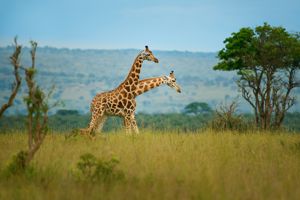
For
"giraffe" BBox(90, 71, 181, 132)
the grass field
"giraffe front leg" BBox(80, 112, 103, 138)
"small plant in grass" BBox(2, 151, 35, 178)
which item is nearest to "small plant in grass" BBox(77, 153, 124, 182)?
the grass field

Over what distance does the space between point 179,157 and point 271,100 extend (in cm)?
1361

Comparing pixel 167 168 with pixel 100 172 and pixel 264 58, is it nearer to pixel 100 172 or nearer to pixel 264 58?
pixel 100 172

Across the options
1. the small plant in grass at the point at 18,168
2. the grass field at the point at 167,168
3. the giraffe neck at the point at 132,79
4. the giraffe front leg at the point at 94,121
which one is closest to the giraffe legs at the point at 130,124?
the grass field at the point at 167,168

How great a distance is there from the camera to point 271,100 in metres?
26.1

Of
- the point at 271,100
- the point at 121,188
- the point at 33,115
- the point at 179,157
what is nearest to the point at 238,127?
the point at 271,100

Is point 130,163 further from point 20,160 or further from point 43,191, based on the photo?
point 43,191

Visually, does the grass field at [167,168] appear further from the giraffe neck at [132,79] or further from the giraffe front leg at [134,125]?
the giraffe neck at [132,79]

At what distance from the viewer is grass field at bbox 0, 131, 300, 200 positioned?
9.30 m

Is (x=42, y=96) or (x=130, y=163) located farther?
(x=130, y=163)

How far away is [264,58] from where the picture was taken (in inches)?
1066

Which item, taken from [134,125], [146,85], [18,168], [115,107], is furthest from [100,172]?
[146,85]

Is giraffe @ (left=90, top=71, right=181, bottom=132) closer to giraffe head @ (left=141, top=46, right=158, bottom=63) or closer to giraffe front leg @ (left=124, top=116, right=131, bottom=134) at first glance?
giraffe head @ (left=141, top=46, right=158, bottom=63)

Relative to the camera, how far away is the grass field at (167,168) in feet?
30.5

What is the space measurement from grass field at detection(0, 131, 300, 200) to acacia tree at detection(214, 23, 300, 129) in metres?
8.86
